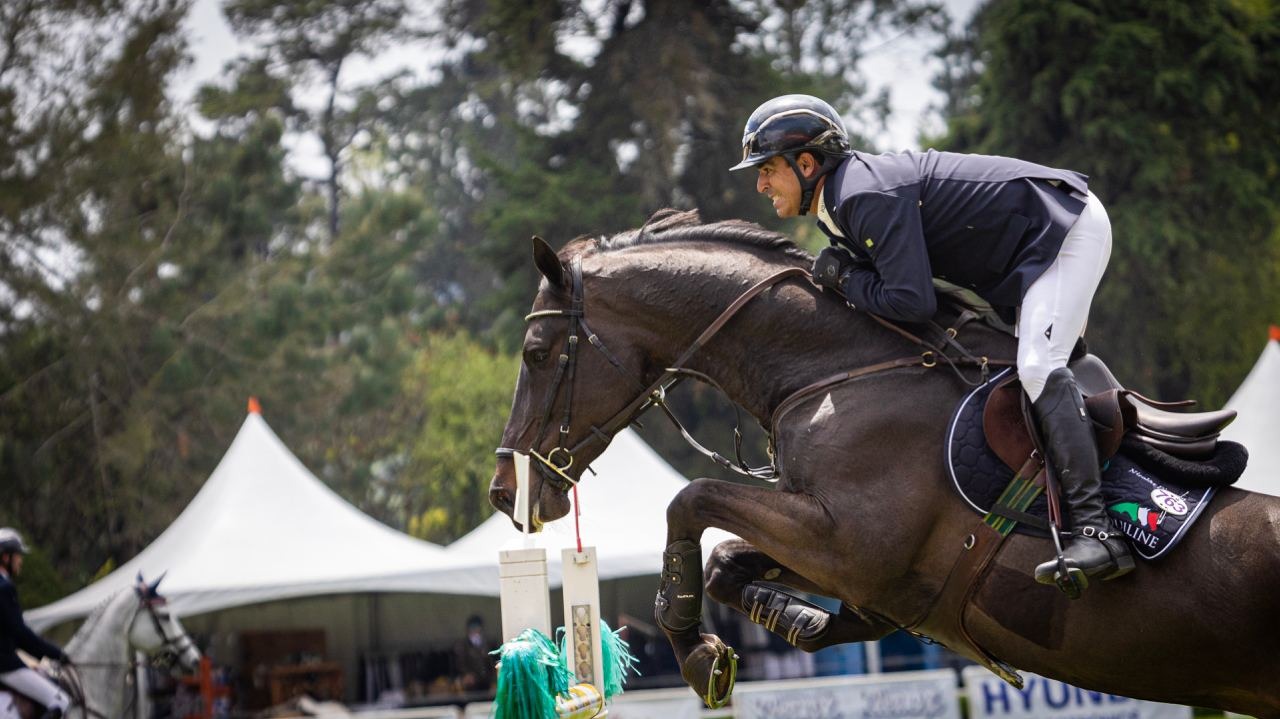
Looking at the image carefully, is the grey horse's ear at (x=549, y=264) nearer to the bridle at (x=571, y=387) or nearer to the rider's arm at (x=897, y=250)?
the bridle at (x=571, y=387)

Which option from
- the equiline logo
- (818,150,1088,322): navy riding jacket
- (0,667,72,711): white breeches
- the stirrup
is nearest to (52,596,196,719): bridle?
(0,667,72,711): white breeches

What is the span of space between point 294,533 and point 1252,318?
68.5ft

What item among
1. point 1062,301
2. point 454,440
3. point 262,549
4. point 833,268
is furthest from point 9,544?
point 454,440

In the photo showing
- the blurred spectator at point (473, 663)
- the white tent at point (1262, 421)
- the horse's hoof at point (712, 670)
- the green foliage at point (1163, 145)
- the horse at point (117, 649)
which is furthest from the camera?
the green foliage at point (1163, 145)

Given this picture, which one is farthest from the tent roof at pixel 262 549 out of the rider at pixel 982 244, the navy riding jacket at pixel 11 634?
the rider at pixel 982 244

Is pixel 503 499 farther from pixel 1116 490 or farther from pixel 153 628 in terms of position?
pixel 153 628

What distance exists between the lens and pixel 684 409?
96.2 feet

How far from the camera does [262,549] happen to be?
14609mm

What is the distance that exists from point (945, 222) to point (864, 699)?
8.66 metres

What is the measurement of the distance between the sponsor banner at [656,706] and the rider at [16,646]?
15.2ft

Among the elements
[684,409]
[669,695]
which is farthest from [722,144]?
[669,695]

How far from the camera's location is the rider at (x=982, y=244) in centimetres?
385

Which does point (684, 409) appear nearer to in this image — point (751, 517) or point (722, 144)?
point (722, 144)

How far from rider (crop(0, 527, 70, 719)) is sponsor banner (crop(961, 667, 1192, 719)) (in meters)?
7.59
